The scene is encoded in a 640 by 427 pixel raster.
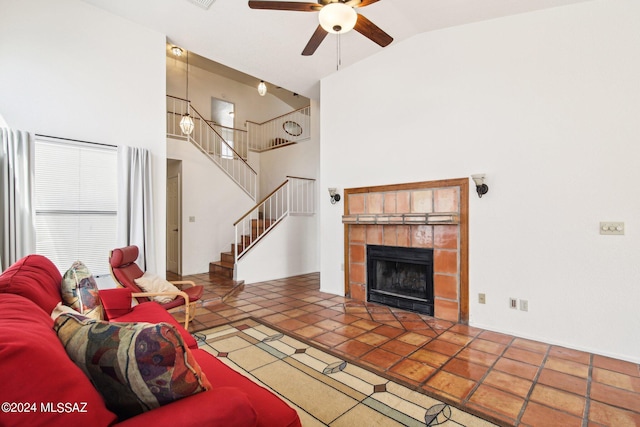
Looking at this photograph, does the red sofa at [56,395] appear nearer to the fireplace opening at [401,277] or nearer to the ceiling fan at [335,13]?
the ceiling fan at [335,13]

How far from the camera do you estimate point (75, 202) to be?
3.52 metres

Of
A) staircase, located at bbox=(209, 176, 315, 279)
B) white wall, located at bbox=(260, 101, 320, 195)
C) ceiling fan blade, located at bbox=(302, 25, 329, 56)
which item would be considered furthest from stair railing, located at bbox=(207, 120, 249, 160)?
Result: ceiling fan blade, located at bbox=(302, 25, 329, 56)

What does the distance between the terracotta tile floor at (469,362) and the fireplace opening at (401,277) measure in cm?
18

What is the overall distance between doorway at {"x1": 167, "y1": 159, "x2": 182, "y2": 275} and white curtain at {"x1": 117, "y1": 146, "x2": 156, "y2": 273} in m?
2.74

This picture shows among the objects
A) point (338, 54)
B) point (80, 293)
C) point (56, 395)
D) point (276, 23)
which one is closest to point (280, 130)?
point (338, 54)

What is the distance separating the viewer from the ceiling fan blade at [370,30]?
262 centimetres

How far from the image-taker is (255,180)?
325 inches

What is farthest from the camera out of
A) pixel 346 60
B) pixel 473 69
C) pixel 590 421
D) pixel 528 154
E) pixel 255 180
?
pixel 255 180

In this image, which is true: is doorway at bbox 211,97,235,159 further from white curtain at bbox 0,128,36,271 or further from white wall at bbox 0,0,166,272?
white curtain at bbox 0,128,36,271

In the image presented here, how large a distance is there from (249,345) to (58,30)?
408 centimetres

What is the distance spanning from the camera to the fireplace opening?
4070mm

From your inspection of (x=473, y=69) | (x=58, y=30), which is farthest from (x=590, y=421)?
(x=58, y=30)

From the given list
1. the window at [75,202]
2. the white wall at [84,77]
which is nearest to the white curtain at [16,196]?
the window at [75,202]

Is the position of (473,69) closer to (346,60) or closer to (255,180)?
(346,60)
